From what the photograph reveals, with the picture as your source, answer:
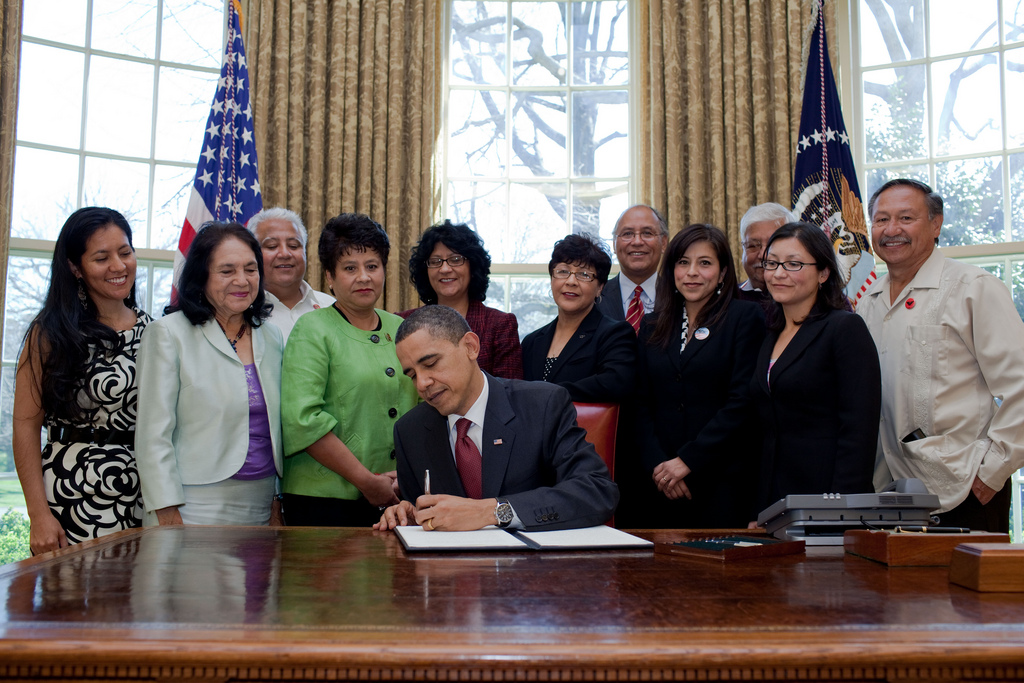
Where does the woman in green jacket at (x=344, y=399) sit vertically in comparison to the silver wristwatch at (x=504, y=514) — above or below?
above

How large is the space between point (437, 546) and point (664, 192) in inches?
163

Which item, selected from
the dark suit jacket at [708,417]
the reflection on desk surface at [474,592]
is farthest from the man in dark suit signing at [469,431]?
the dark suit jacket at [708,417]

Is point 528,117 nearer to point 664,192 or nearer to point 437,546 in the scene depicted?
point 664,192

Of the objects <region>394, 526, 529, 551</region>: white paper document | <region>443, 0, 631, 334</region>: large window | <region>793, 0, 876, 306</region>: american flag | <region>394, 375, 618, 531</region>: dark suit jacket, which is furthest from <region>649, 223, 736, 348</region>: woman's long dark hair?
<region>443, 0, 631, 334</region>: large window

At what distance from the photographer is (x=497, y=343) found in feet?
10.5

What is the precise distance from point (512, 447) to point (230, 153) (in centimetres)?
324

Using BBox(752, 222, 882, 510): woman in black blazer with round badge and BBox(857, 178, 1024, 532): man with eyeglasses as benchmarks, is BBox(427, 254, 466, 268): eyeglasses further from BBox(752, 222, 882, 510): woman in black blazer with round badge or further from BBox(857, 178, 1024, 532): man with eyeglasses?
BBox(857, 178, 1024, 532): man with eyeglasses

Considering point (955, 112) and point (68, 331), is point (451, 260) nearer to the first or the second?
point (68, 331)

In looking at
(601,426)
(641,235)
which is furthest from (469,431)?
(641,235)

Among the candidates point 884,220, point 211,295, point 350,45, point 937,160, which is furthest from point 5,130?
point 937,160

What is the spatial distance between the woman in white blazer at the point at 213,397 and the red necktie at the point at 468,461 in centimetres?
71

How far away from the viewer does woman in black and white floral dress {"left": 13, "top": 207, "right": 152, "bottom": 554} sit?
2.52 meters

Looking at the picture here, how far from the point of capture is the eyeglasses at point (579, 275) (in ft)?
10.3

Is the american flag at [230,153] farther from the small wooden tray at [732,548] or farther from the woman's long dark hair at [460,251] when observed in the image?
the small wooden tray at [732,548]
